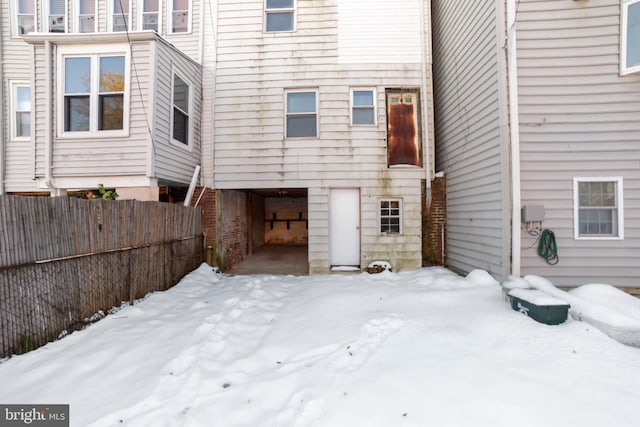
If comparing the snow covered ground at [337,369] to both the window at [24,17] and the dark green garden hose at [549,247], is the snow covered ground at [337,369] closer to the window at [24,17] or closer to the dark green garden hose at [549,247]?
the dark green garden hose at [549,247]

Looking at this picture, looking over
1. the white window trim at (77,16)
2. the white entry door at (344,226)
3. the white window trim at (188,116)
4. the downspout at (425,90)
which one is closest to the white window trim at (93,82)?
the white window trim at (188,116)

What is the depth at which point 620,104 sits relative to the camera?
4.69 meters

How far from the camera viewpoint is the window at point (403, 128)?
23.6ft

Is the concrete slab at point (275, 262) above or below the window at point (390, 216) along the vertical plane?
below

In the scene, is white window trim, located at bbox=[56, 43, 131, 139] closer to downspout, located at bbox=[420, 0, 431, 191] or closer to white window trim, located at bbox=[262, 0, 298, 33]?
white window trim, located at bbox=[262, 0, 298, 33]

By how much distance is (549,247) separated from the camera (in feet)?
15.5

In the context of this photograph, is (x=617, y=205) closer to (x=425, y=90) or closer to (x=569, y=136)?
(x=569, y=136)

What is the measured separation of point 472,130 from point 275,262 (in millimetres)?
6703

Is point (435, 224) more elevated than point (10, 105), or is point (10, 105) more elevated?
point (10, 105)

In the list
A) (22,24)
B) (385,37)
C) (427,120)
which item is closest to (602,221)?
(427,120)

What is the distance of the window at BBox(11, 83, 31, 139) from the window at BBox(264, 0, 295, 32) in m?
7.57

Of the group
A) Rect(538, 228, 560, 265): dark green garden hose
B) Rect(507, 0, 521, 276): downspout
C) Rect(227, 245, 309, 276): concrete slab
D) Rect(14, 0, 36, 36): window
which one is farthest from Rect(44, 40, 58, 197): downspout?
Rect(538, 228, 560, 265): dark green garden hose

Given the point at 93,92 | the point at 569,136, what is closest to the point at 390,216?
the point at 569,136

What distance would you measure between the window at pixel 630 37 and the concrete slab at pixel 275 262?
7.62 meters
